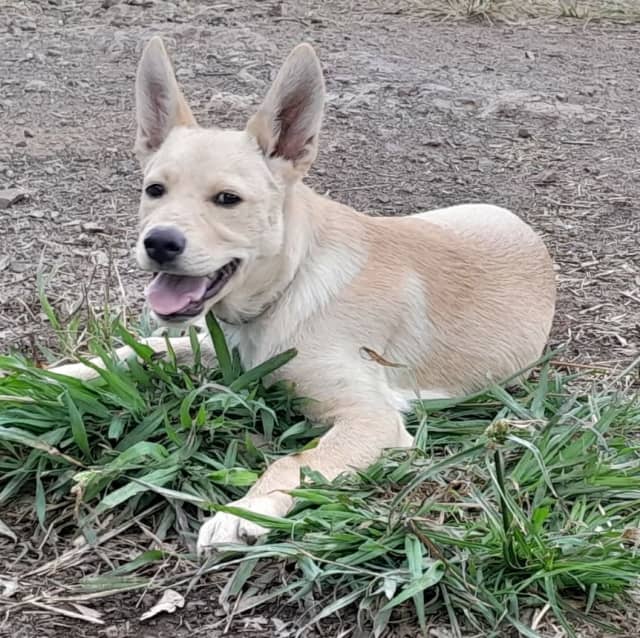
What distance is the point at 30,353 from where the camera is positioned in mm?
3900

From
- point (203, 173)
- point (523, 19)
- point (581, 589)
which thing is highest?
point (203, 173)

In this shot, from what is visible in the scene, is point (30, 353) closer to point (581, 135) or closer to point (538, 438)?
point (538, 438)

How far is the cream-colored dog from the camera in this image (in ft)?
10.2

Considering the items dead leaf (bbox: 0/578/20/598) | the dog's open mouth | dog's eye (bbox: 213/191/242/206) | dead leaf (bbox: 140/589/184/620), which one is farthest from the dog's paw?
dog's eye (bbox: 213/191/242/206)

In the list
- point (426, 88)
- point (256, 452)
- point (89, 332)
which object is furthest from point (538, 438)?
point (426, 88)

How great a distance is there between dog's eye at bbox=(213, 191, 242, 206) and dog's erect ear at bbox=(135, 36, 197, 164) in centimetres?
41

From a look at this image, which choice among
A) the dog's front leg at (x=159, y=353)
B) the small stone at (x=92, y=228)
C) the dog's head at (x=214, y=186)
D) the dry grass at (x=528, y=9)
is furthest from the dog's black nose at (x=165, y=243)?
the dry grass at (x=528, y=9)

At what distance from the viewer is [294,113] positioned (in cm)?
337

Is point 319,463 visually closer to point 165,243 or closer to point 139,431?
point 139,431

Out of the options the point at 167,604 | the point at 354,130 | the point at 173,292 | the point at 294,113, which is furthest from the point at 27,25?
the point at 167,604

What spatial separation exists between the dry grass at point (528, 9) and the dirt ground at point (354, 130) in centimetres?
20

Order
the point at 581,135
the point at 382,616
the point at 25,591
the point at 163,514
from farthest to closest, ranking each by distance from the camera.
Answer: the point at 581,135 < the point at 163,514 < the point at 25,591 < the point at 382,616

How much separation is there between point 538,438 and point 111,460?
1265 mm

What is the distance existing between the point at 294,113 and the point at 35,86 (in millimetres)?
3922
